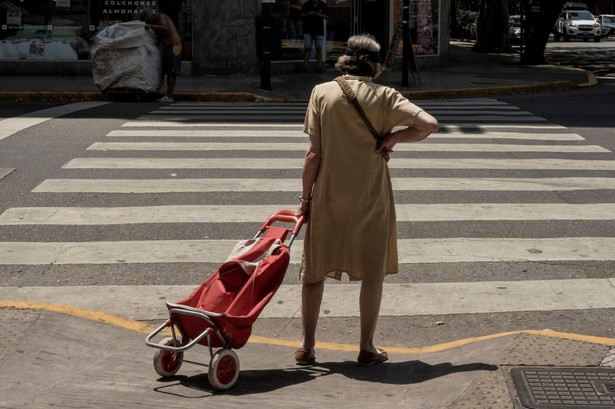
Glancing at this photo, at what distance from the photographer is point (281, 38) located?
24.2 m

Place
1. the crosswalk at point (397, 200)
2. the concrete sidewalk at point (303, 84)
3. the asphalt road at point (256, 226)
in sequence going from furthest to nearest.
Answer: the concrete sidewalk at point (303, 84) → the crosswalk at point (397, 200) → the asphalt road at point (256, 226)

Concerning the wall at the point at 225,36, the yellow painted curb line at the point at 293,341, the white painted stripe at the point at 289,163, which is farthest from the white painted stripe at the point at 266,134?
the wall at the point at 225,36

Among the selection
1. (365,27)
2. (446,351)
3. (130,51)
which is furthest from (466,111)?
(446,351)

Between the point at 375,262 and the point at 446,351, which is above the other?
the point at 375,262

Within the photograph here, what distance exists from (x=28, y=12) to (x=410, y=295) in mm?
17271

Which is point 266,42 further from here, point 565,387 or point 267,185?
point 565,387

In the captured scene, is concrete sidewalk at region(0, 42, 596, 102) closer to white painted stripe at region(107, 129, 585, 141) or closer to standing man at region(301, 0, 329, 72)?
standing man at region(301, 0, 329, 72)

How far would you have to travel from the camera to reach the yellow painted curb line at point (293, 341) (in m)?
6.24

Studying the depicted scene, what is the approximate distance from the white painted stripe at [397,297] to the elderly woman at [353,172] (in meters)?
1.35

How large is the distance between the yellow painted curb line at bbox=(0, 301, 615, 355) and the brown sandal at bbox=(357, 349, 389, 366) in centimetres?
41

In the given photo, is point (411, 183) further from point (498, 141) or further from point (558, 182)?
point (498, 141)

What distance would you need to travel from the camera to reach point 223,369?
5.62 m

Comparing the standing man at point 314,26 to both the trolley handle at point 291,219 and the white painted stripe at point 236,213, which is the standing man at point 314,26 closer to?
the white painted stripe at point 236,213

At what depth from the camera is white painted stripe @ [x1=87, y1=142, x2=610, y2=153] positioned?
12.9 meters
